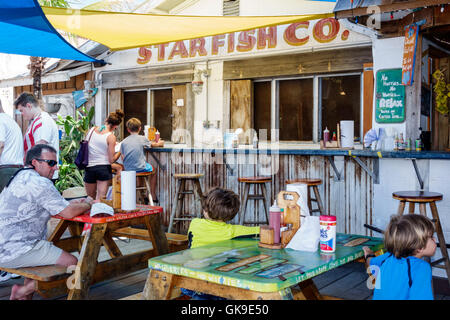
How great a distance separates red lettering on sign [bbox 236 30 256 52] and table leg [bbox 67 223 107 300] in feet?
15.0

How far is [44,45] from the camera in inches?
222

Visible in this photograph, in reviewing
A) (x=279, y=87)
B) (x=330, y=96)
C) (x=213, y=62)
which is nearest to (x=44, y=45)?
(x=213, y=62)

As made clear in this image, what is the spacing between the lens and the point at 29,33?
5098mm

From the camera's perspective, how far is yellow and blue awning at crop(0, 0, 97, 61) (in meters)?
4.13

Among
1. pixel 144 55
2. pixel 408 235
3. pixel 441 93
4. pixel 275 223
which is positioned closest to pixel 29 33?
pixel 144 55

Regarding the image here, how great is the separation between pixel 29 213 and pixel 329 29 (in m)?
4.70

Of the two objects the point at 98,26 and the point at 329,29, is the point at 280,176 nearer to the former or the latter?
the point at 329,29

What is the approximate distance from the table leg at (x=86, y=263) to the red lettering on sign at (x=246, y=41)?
456 cm

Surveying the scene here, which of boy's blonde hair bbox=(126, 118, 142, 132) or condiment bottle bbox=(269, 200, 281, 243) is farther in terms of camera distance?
boy's blonde hair bbox=(126, 118, 142, 132)

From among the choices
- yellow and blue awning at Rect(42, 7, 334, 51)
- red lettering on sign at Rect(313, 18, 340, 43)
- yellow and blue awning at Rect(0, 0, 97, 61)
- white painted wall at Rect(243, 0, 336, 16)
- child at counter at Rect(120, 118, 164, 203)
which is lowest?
child at counter at Rect(120, 118, 164, 203)

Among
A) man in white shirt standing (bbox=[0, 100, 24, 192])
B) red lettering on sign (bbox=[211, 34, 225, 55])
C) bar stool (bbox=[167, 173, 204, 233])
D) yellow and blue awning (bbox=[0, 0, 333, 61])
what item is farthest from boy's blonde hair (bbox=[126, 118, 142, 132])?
red lettering on sign (bbox=[211, 34, 225, 55])

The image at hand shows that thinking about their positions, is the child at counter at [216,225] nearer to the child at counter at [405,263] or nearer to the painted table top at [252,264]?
the painted table top at [252,264]

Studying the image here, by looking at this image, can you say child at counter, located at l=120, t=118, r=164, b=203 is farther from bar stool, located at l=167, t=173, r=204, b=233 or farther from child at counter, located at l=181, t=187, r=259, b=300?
child at counter, located at l=181, t=187, r=259, b=300

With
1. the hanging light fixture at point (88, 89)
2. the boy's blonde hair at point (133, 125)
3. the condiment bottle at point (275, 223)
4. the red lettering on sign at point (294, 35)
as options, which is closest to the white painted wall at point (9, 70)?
the hanging light fixture at point (88, 89)
